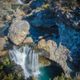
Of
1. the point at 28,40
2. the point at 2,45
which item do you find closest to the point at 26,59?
the point at 28,40

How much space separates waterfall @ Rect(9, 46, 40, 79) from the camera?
3.21 meters

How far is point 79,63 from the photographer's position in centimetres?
320

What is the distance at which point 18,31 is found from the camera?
3.30 metres

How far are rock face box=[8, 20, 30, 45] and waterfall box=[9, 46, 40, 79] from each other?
0.11 m

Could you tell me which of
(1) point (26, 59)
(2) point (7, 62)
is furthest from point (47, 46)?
(2) point (7, 62)

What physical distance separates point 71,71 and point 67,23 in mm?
645

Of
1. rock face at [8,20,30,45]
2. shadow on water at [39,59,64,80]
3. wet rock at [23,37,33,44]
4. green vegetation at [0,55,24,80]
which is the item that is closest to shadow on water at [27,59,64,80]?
shadow on water at [39,59,64,80]

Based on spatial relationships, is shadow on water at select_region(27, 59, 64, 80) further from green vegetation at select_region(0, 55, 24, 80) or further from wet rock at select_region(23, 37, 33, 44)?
wet rock at select_region(23, 37, 33, 44)

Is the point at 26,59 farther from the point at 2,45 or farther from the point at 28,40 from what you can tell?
the point at 2,45

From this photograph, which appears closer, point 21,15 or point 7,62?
point 7,62

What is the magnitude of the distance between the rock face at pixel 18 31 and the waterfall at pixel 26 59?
0.11 metres

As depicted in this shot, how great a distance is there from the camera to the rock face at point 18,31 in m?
3.28

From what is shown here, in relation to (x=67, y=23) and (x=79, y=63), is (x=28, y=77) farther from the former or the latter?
(x=67, y=23)

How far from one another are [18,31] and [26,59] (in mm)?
386
